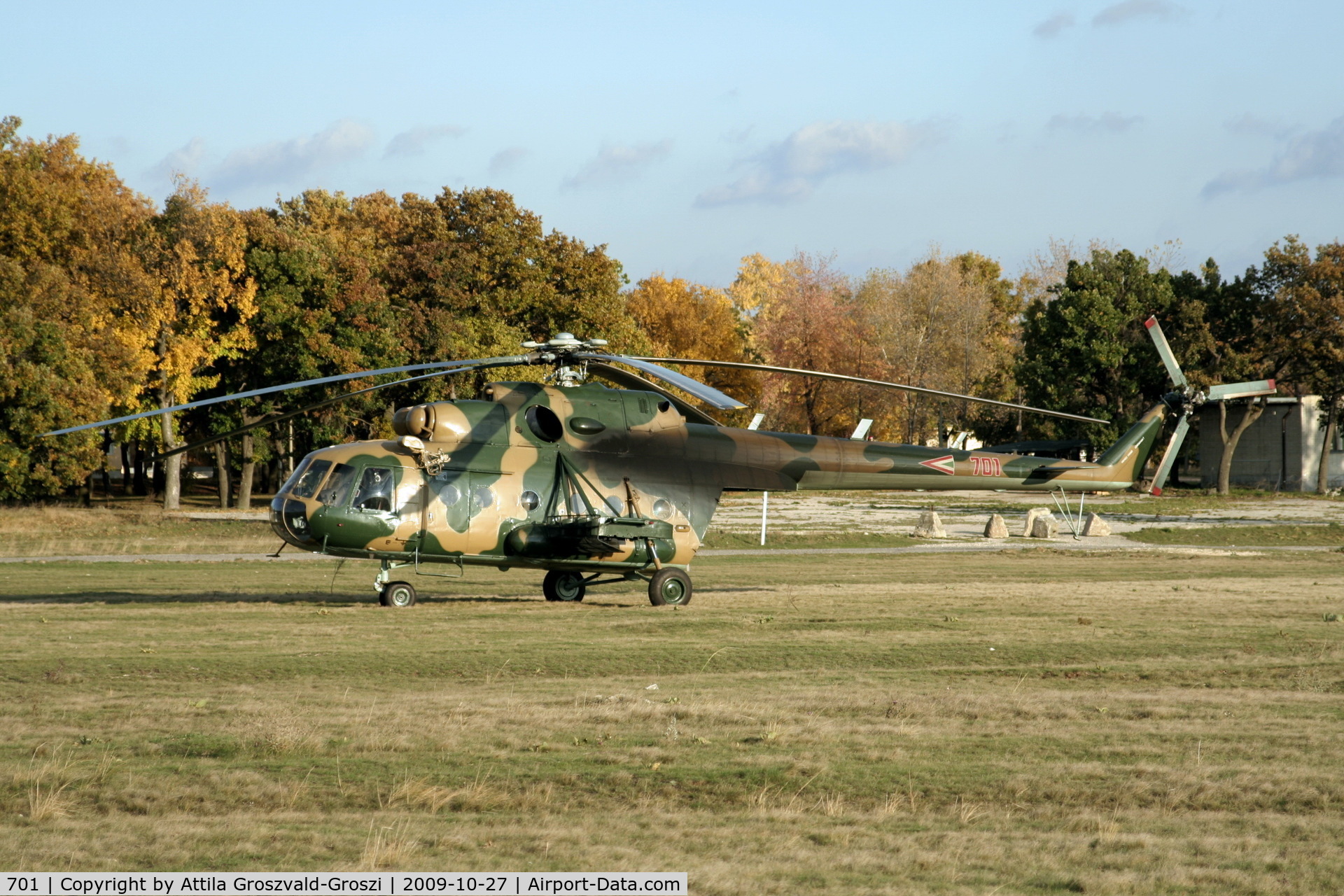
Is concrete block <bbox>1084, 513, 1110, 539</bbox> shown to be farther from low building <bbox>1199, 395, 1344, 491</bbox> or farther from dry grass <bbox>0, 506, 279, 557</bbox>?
low building <bbox>1199, 395, 1344, 491</bbox>

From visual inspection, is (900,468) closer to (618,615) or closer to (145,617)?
(618,615)

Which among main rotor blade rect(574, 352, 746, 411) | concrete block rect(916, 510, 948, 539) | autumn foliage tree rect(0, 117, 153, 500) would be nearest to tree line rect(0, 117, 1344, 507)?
autumn foliage tree rect(0, 117, 153, 500)

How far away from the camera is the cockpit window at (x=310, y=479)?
743 inches

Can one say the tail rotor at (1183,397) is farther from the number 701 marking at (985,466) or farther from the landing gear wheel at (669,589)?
the landing gear wheel at (669,589)

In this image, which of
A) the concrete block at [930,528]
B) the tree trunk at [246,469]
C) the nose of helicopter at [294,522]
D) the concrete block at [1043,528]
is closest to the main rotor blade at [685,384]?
the nose of helicopter at [294,522]

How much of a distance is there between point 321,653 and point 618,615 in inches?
216

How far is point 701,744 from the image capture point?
30.2 ft

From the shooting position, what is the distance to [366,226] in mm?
70625

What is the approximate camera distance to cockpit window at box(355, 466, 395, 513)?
62.3 feet

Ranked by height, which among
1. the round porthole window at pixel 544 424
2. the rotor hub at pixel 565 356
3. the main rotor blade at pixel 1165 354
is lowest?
the round porthole window at pixel 544 424

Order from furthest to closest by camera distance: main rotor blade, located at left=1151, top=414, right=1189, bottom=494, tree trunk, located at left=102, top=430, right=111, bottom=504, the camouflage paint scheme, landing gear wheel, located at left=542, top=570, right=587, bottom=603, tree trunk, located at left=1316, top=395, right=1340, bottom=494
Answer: tree trunk, located at left=1316, top=395, right=1340, bottom=494
tree trunk, located at left=102, top=430, right=111, bottom=504
main rotor blade, located at left=1151, top=414, right=1189, bottom=494
landing gear wheel, located at left=542, top=570, right=587, bottom=603
the camouflage paint scheme

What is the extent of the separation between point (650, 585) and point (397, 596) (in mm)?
4151

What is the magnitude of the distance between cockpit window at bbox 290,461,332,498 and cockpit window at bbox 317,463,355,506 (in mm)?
121

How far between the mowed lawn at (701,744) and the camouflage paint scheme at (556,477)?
1455 millimetres
